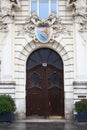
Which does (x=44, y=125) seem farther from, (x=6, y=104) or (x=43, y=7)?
(x=43, y=7)

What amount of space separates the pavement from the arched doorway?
117cm

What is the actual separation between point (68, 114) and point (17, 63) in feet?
15.1

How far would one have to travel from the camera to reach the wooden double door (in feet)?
83.7

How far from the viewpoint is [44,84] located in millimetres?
25750

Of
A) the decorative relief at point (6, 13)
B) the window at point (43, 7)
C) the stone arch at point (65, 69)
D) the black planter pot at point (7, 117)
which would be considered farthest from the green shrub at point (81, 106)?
the decorative relief at point (6, 13)

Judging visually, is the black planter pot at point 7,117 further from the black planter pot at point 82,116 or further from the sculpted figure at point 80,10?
the sculpted figure at point 80,10

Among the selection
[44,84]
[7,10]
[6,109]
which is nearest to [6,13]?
[7,10]

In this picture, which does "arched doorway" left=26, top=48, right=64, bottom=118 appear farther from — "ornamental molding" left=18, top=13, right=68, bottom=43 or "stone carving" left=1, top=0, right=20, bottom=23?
"stone carving" left=1, top=0, right=20, bottom=23

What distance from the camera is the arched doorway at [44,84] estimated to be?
25.5 metres

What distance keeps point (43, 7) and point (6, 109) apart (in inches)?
297

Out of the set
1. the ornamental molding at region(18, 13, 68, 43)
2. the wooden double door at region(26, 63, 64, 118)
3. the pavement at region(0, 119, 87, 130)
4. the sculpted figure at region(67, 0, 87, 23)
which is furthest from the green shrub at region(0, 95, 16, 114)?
the sculpted figure at region(67, 0, 87, 23)

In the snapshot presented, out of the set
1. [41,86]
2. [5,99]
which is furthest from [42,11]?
[5,99]

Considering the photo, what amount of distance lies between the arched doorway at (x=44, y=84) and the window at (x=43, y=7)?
2.36m

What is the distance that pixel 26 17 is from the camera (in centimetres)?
2556
